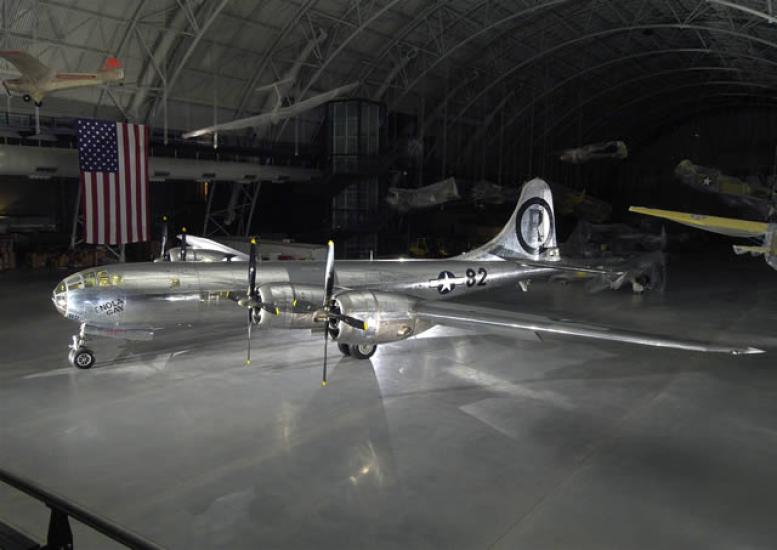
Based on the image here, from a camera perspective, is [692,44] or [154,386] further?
[692,44]

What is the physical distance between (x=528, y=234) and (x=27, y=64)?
20170 mm

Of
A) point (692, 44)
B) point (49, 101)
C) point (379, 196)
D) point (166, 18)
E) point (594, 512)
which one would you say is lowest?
point (594, 512)

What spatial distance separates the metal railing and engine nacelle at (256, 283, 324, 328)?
11.2 metres

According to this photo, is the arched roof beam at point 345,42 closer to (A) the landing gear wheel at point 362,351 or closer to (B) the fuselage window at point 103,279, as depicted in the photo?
→ (A) the landing gear wheel at point 362,351

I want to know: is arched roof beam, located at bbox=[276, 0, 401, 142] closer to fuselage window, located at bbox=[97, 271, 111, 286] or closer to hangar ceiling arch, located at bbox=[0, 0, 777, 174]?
hangar ceiling arch, located at bbox=[0, 0, 777, 174]

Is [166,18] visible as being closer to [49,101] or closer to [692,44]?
[49,101]

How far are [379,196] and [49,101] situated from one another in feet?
66.5

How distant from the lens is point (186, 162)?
31094 mm

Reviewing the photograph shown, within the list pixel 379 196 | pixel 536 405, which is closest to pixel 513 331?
pixel 536 405

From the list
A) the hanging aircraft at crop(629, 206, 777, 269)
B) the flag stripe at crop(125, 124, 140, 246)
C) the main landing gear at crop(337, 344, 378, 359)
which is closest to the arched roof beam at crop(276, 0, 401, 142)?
the flag stripe at crop(125, 124, 140, 246)

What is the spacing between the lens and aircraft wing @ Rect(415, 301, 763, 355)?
430 inches

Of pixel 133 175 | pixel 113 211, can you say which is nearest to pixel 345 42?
pixel 133 175

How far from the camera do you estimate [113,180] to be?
25.5 meters

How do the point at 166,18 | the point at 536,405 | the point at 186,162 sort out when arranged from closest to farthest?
the point at 536,405 < the point at 166,18 < the point at 186,162
